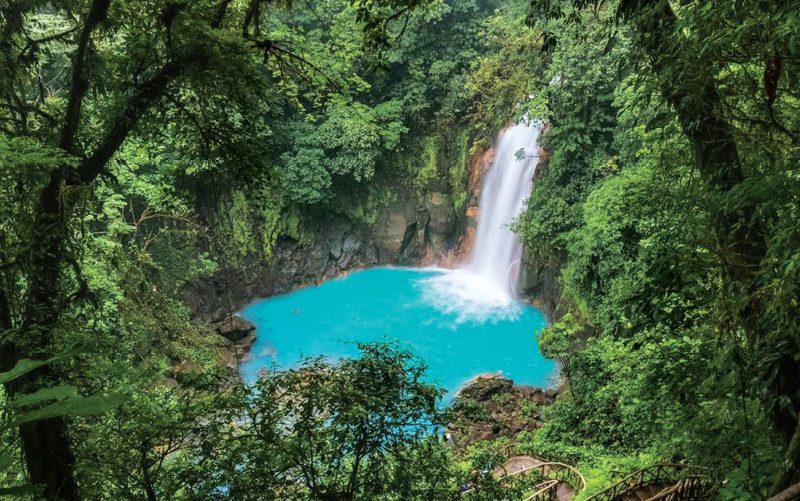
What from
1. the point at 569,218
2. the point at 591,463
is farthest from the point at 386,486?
the point at 569,218

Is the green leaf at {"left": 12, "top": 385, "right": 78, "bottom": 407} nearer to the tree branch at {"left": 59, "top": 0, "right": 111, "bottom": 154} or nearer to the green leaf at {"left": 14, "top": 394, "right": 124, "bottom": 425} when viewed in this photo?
the green leaf at {"left": 14, "top": 394, "right": 124, "bottom": 425}

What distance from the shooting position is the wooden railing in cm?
413

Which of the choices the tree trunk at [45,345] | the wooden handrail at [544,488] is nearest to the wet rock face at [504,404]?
the wooden handrail at [544,488]

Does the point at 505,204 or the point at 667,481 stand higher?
the point at 505,204

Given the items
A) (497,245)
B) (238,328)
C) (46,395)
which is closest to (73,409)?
(46,395)

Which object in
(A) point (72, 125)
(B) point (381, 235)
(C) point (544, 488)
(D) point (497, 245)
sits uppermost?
(B) point (381, 235)

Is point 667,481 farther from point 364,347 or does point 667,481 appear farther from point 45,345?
point 45,345

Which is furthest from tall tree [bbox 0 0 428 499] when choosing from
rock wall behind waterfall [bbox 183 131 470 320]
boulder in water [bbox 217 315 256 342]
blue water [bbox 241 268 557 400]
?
rock wall behind waterfall [bbox 183 131 470 320]

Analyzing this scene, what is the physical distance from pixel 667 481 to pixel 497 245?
1183 centimetres

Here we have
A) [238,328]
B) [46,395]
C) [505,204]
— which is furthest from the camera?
[505,204]

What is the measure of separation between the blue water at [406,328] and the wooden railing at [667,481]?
6532mm

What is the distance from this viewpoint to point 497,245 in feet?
53.4

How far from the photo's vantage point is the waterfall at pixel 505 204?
14.9 meters

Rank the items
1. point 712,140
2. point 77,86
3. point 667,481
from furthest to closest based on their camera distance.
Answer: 1. point 667,481
2. point 77,86
3. point 712,140
